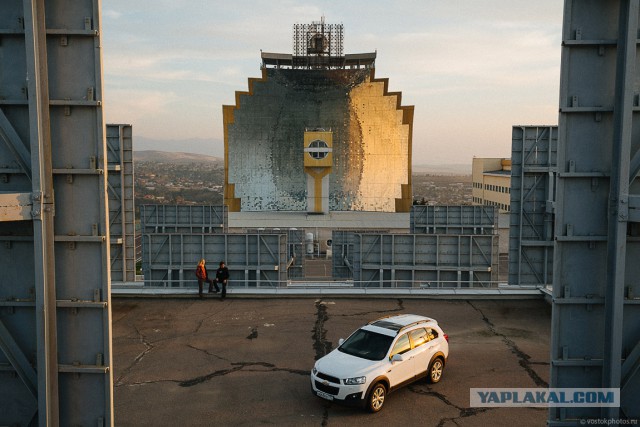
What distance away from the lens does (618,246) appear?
598 cm

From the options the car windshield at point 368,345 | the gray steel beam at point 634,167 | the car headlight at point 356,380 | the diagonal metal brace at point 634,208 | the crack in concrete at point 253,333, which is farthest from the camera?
the crack in concrete at point 253,333

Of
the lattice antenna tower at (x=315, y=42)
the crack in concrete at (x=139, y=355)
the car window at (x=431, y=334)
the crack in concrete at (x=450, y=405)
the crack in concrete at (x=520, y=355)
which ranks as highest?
the lattice antenna tower at (x=315, y=42)

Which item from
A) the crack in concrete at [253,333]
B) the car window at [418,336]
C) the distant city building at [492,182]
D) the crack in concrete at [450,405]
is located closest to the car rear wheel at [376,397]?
the crack in concrete at [450,405]

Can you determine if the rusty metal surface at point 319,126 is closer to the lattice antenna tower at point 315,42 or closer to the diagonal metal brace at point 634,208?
the lattice antenna tower at point 315,42

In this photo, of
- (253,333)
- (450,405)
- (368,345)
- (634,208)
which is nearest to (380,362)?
(368,345)

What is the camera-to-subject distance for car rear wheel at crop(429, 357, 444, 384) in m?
10.9

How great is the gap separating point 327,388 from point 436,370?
2.63 meters

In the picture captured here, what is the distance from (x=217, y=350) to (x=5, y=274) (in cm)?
686

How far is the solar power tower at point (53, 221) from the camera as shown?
613 cm

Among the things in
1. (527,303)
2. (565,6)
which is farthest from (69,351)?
(527,303)

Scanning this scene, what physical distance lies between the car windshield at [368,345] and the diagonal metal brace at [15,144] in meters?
6.52

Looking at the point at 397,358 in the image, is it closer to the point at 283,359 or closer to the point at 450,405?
the point at 450,405

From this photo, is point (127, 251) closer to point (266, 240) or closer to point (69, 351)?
point (266, 240)

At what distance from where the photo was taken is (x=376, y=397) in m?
9.62
